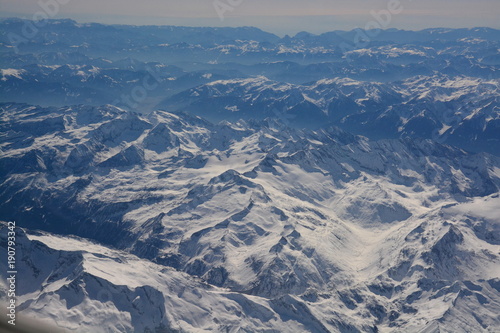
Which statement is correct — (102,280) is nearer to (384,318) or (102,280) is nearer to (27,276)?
(27,276)

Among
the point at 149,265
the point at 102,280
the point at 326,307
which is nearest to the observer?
the point at 102,280

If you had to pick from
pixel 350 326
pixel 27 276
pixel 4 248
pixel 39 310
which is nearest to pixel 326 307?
pixel 350 326

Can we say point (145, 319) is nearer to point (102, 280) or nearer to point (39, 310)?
point (102, 280)

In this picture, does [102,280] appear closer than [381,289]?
Yes

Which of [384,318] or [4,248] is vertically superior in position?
[4,248]

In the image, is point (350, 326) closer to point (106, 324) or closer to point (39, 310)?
point (106, 324)

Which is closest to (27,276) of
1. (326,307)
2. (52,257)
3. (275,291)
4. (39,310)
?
(52,257)

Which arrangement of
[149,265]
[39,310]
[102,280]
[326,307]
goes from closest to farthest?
1. [39,310]
2. [102,280]
3. [326,307]
4. [149,265]

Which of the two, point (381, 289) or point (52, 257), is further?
point (381, 289)
